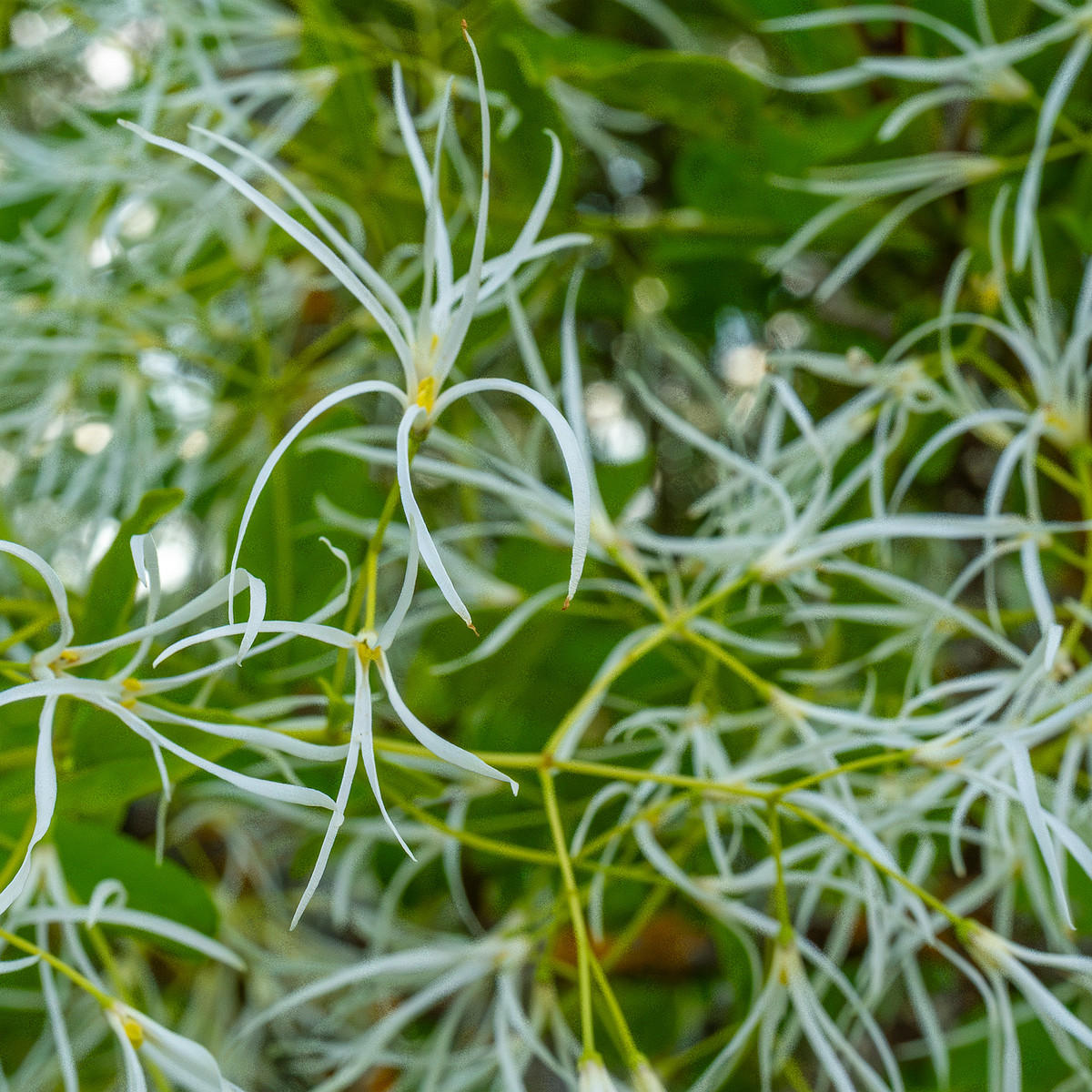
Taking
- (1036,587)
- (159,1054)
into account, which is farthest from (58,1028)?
(1036,587)

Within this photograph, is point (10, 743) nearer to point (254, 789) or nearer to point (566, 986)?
point (254, 789)

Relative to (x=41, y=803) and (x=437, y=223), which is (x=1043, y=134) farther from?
(x=41, y=803)

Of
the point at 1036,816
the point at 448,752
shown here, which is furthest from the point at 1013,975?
the point at 448,752

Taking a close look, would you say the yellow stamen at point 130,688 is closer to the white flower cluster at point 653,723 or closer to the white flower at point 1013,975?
the white flower cluster at point 653,723

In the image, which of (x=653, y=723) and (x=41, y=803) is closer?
(x=41, y=803)

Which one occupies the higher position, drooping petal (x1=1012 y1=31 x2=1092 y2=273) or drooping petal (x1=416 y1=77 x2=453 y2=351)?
drooping petal (x1=416 y1=77 x2=453 y2=351)

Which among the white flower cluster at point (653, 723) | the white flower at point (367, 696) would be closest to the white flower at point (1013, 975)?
the white flower cluster at point (653, 723)

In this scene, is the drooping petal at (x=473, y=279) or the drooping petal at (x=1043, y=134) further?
the drooping petal at (x=1043, y=134)

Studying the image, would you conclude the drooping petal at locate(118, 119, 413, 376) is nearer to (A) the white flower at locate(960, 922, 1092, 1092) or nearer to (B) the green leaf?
(B) the green leaf

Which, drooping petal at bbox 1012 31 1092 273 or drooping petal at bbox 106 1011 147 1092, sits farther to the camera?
drooping petal at bbox 1012 31 1092 273

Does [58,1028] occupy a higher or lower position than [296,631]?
lower

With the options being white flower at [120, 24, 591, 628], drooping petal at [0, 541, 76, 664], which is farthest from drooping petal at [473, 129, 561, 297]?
drooping petal at [0, 541, 76, 664]

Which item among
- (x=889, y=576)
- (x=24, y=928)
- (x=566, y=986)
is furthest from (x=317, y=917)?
(x=889, y=576)
